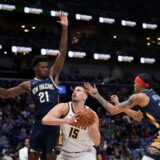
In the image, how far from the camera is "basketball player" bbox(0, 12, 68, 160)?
6258mm

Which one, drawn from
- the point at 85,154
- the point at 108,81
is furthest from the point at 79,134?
the point at 108,81

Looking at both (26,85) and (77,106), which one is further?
(26,85)

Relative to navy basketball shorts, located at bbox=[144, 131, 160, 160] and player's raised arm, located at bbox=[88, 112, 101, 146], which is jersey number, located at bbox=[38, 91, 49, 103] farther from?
navy basketball shorts, located at bbox=[144, 131, 160, 160]

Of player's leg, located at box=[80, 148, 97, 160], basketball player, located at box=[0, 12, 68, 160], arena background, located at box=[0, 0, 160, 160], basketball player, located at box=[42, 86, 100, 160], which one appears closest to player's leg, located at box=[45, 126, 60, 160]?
basketball player, located at box=[0, 12, 68, 160]

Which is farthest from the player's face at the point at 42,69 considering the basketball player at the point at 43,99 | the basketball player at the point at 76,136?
the basketball player at the point at 76,136

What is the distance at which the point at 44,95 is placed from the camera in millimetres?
6348

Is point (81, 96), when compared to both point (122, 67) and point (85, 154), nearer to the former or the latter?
point (85, 154)

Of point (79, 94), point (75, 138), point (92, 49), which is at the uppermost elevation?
point (79, 94)

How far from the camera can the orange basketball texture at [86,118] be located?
5656 mm

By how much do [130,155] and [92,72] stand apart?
38.6 ft

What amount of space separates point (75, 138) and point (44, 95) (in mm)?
775

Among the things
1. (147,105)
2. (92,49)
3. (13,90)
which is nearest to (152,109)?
(147,105)

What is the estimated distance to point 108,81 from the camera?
2806 cm

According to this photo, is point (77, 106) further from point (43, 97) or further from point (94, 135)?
point (43, 97)
